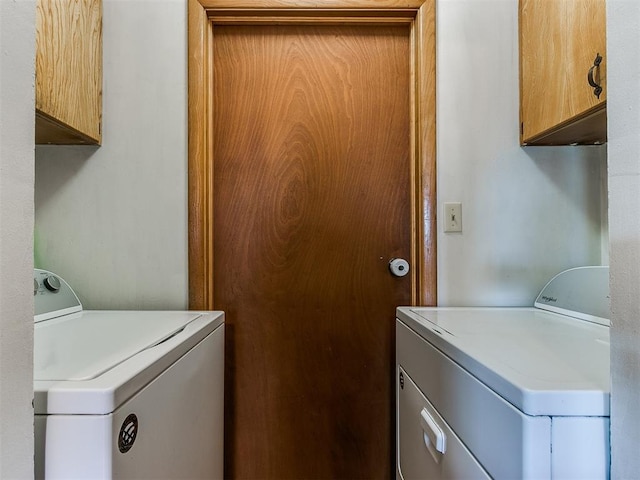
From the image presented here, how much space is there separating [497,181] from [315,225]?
69 cm

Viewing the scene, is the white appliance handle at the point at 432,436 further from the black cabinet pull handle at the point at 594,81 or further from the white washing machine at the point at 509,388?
the black cabinet pull handle at the point at 594,81

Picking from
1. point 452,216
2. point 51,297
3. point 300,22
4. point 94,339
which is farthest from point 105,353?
point 300,22

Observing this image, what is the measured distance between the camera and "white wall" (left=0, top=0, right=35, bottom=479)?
384 millimetres

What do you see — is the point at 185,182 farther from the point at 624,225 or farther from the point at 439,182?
the point at 624,225

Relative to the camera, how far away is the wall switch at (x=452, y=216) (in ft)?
4.19

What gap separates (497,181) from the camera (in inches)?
50.6

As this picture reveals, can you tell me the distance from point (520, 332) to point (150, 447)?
0.84 meters

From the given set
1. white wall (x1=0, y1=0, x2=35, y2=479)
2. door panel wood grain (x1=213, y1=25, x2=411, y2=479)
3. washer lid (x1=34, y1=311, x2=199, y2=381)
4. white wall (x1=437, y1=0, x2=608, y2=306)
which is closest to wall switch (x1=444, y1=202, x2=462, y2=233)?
white wall (x1=437, y1=0, x2=608, y2=306)

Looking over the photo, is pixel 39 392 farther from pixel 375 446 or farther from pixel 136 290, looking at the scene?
pixel 375 446

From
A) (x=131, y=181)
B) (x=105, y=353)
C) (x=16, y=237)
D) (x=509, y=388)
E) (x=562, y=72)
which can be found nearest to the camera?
(x=16, y=237)

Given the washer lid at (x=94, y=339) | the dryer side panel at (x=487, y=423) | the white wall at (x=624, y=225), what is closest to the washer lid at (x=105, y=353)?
the washer lid at (x=94, y=339)

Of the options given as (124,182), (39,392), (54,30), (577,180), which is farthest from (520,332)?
(54,30)

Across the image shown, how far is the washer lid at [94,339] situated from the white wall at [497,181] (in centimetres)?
95

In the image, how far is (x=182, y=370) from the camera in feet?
2.60
